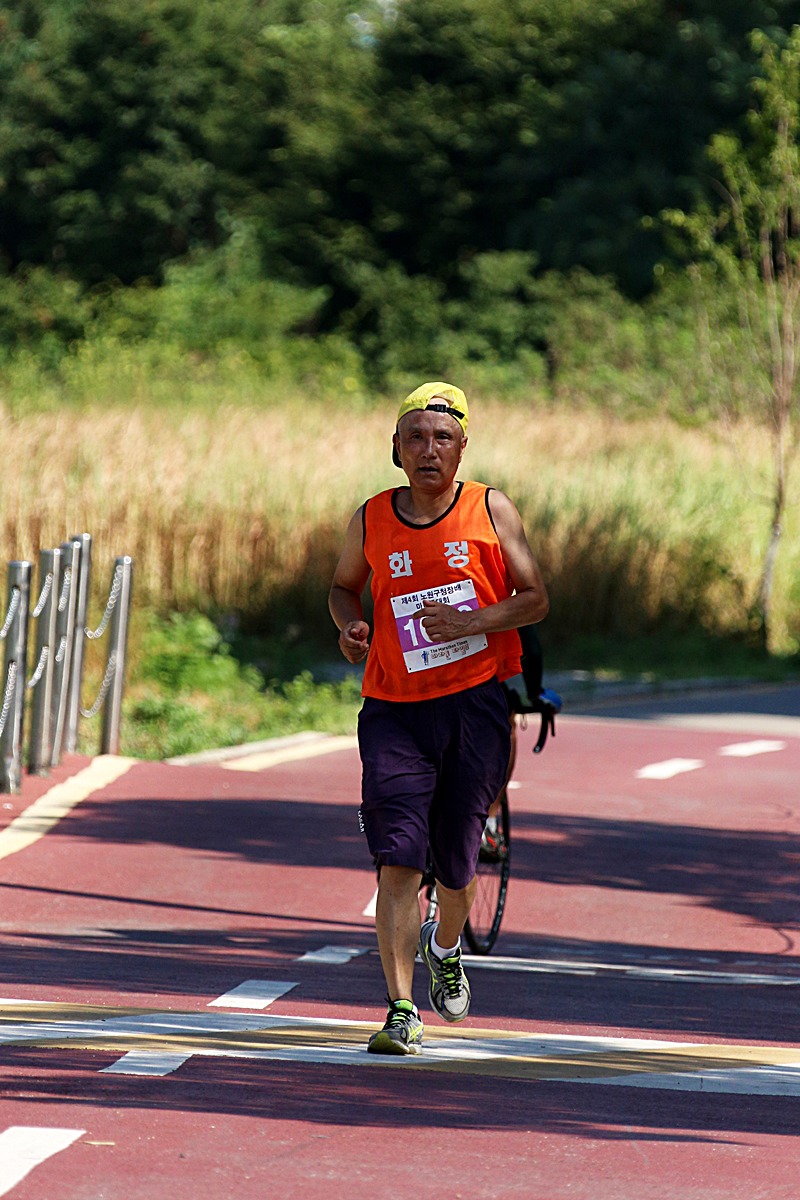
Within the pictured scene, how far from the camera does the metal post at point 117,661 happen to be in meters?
13.4

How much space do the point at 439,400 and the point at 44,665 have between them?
616 centimetres

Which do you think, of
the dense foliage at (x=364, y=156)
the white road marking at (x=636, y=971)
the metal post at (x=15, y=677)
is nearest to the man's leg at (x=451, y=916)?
the white road marking at (x=636, y=971)

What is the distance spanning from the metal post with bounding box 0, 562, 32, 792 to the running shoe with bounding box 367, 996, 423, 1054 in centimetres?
550

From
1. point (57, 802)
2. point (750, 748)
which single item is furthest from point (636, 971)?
point (750, 748)

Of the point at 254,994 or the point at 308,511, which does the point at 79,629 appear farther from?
the point at 308,511

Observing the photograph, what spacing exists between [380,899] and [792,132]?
61.7 ft

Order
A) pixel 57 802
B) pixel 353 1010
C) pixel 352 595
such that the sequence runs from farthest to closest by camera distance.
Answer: pixel 57 802 → pixel 353 1010 → pixel 352 595

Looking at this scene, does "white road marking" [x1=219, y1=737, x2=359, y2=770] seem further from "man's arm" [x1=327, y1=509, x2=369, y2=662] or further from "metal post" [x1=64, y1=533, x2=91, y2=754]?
"man's arm" [x1=327, y1=509, x2=369, y2=662]

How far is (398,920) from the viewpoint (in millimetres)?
5992

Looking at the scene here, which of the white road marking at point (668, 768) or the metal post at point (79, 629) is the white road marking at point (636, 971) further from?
the white road marking at point (668, 768)

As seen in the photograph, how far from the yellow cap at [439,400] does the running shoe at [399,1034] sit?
63.2 inches

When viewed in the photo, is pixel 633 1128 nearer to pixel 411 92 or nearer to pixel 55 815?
pixel 55 815

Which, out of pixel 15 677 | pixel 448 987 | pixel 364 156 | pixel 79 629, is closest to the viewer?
pixel 448 987

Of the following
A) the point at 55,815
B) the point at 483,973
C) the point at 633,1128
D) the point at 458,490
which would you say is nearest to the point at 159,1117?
the point at 633,1128
